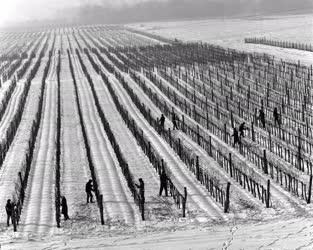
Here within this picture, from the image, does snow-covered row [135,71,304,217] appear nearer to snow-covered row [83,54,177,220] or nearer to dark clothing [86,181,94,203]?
snow-covered row [83,54,177,220]

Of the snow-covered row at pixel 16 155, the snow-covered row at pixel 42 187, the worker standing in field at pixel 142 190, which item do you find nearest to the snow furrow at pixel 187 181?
the worker standing in field at pixel 142 190

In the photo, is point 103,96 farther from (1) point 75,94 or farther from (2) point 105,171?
(2) point 105,171

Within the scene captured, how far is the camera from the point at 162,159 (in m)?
24.1

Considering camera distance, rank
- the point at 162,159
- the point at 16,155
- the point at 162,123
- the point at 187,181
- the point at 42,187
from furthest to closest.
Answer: the point at 162,123 → the point at 16,155 → the point at 42,187 → the point at 187,181 → the point at 162,159

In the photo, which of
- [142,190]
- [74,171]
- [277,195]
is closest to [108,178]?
[74,171]

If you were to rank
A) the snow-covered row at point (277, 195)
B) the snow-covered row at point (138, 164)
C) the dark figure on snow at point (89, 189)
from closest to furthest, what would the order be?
the snow-covered row at point (277, 195) → the snow-covered row at point (138, 164) → the dark figure on snow at point (89, 189)

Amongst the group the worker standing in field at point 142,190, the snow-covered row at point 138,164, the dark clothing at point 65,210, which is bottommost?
the snow-covered row at point 138,164

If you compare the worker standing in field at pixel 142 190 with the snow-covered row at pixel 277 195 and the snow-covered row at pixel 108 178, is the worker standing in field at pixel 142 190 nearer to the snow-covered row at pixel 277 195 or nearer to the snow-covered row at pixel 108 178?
the snow-covered row at pixel 108 178

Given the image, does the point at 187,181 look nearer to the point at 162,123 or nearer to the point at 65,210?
the point at 65,210

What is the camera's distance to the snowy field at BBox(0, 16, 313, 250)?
18594 millimetres

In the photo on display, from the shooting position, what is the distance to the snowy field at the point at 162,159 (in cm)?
1859

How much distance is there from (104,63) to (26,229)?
5202cm

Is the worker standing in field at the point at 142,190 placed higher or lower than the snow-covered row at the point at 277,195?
higher

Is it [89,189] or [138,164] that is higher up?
[89,189]
